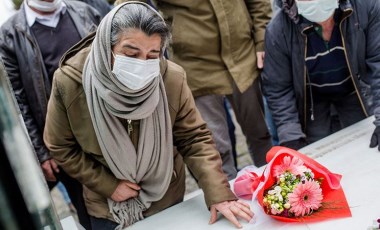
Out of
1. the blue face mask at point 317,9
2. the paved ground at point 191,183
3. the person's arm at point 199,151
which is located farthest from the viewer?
the paved ground at point 191,183

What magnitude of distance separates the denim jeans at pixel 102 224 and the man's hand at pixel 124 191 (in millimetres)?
130

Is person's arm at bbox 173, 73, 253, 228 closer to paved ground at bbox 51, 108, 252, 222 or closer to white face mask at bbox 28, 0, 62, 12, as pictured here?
white face mask at bbox 28, 0, 62, 12

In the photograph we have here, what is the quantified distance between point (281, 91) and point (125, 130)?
1110 millimetres

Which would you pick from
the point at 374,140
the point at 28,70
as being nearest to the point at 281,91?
the point at 374,140

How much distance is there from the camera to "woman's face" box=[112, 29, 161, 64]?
1730 mm

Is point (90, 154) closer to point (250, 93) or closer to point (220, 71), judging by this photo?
point (220, 71)

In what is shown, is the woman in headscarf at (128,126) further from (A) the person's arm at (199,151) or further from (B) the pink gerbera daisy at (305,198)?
(B) the pink gerbera daisy at (305,198)

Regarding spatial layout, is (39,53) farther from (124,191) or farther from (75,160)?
(124,191)

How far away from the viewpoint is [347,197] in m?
1.98

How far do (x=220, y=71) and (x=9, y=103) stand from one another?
2.37 m

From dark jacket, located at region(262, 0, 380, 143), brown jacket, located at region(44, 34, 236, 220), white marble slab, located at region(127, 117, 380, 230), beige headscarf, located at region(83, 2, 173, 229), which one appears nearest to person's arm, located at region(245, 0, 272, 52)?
dark jacket, located at region(262, 0, 380, 143)

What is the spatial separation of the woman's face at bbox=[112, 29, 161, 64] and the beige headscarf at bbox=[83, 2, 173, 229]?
0.05m

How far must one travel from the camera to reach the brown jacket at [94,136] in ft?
6.20

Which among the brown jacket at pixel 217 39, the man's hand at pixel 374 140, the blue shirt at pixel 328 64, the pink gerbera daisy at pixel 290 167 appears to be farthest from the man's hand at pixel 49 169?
the man's hand at pixel 374 140
